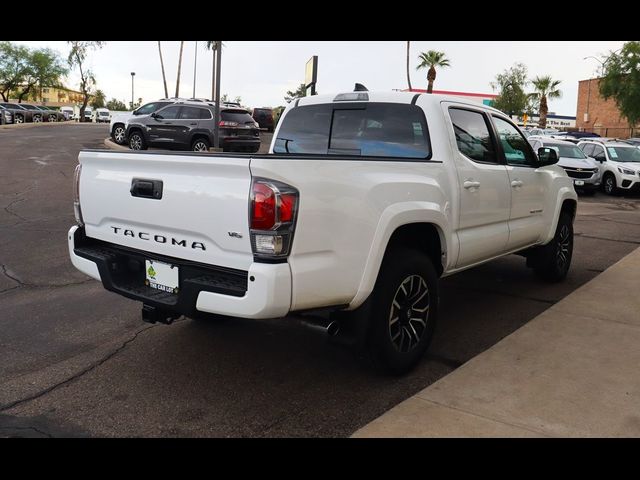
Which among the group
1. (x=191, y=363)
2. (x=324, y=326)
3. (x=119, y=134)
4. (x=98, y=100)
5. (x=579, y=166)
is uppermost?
(x=98, y=100)

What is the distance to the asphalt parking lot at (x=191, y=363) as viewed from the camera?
3.46 meters

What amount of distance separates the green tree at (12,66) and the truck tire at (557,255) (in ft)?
240

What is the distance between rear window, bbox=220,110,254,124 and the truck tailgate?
46.5 feet

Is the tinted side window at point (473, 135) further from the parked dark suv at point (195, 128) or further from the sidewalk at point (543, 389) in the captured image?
the parked dark suv at point (195, 128)

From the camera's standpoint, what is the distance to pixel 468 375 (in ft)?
13.4

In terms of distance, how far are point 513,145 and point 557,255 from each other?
66.0 inches

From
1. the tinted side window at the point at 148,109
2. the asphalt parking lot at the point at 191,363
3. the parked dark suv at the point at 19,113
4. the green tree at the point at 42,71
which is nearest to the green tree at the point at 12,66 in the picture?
the green tree at the point at 42,71

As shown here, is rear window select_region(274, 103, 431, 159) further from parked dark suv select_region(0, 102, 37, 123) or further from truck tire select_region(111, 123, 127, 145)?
parked dark suv select_region(0, 102, 37, 123)

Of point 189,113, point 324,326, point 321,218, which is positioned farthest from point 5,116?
point 321,218

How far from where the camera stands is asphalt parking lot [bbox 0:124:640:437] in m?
3.46

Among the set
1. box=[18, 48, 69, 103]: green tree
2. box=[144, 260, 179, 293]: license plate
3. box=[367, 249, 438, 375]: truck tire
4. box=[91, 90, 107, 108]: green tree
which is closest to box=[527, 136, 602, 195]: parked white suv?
box=[367, 249, 438, 375]: truck tire

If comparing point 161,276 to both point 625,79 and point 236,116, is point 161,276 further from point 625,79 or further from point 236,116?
point 625,79

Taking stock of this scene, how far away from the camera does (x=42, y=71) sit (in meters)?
68.8
